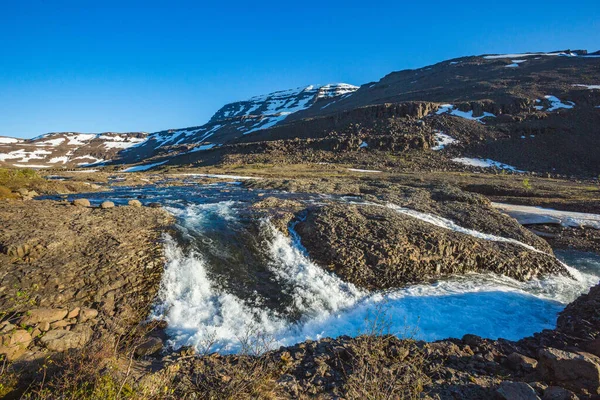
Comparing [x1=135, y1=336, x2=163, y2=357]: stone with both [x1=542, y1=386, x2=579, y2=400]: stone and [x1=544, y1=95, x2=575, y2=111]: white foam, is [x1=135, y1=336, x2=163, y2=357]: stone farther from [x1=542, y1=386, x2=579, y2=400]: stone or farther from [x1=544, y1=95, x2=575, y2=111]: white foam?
[x1=544, y1=95, x2=575, y2=111]: white foam

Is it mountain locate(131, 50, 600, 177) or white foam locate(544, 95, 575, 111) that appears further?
white foam locate(544, 95, 575, 111)

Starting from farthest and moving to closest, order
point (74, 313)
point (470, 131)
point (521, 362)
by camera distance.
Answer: point (470, 131)
point (74, 313)
point (521, 362)

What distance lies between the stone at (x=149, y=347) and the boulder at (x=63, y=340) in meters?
0.98

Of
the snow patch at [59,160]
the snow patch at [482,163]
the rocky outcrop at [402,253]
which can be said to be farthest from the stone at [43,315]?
the snow patch at [59,160]

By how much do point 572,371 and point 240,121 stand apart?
115300 mm

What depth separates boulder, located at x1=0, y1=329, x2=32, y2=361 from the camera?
176 inches

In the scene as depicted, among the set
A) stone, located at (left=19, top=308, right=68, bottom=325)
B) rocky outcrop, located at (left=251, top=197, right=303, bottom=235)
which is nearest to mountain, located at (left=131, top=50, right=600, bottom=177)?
rocky outcrop, located at (left=251, top=197, right=303, bottom=235)

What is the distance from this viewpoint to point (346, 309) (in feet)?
29.0

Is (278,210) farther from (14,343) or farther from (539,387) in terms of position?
(539,387)

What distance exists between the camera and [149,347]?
6227 mm

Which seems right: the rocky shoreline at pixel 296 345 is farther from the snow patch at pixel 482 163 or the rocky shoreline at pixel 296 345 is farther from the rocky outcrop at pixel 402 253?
the snow patch at pixel 482 163

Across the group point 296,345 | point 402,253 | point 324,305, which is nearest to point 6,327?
point 296,345

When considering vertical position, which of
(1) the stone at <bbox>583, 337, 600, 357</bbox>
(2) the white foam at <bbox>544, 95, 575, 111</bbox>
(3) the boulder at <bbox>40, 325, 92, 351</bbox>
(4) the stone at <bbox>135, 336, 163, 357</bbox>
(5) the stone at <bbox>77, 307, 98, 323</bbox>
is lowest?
(1) the stone at <bbox>583, 337, 600, 357</bbox>

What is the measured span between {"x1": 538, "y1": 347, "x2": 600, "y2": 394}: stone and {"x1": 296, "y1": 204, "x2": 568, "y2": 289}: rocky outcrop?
16.9 ft
